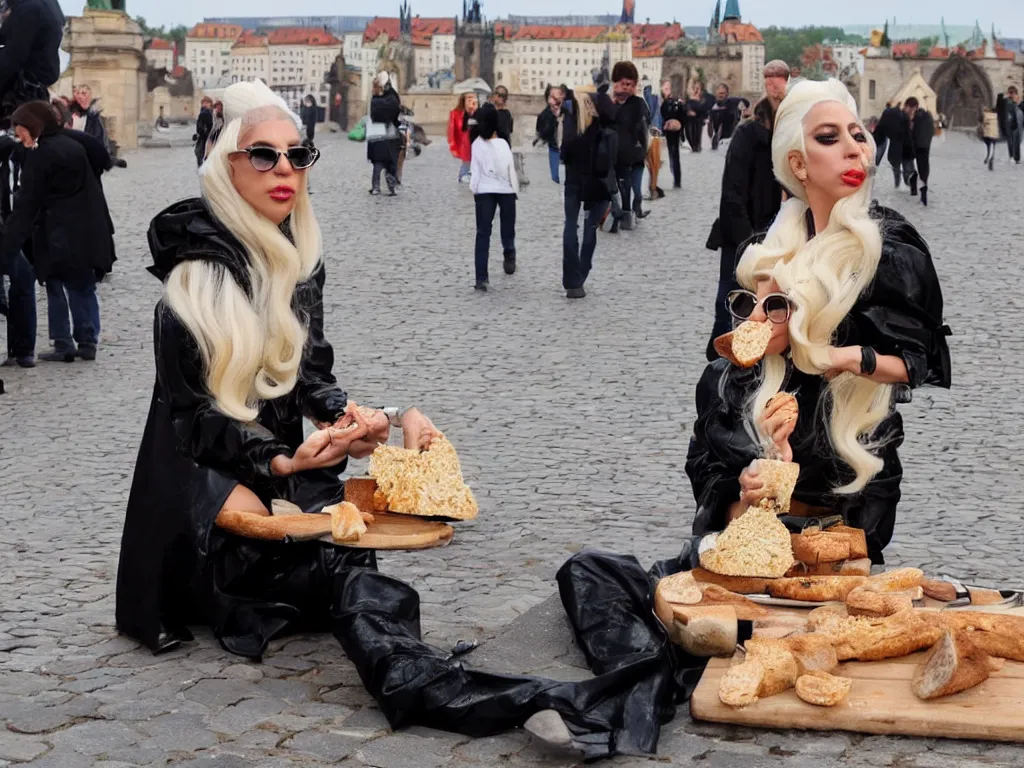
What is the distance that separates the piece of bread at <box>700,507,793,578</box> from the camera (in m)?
4.59

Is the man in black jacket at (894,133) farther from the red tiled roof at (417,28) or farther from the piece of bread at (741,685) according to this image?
the red tiled roof at (417,28)

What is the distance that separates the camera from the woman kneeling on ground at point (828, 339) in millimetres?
4676

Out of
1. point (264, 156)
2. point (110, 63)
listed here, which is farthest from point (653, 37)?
point (264, 156)

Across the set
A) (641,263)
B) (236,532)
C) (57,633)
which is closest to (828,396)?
(236,532)

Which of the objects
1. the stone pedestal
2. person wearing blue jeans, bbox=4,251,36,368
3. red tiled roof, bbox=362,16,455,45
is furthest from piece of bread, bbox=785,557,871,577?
red tiled roof, bbox=362,16,455,45

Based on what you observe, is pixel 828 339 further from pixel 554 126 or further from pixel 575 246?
pixel 554 126

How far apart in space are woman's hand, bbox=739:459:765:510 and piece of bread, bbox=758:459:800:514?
0.03 feet

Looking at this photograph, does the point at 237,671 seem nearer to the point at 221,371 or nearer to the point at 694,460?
the point at 221,371

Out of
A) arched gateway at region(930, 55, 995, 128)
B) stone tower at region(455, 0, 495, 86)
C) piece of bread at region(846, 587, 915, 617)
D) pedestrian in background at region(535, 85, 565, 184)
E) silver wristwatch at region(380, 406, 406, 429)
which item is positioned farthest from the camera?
stone tower at region(455, 0, 495, 86)

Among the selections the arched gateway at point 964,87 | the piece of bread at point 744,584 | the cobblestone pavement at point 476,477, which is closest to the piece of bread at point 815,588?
the piece of bread at point 744,584

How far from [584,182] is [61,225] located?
4.55 metres

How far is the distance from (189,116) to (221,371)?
226ft

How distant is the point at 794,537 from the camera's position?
4.74 m

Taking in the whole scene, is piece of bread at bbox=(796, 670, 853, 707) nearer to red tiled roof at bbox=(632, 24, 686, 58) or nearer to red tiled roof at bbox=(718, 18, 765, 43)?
red tiled roof at bbox=(718, 18, 765, 43)
